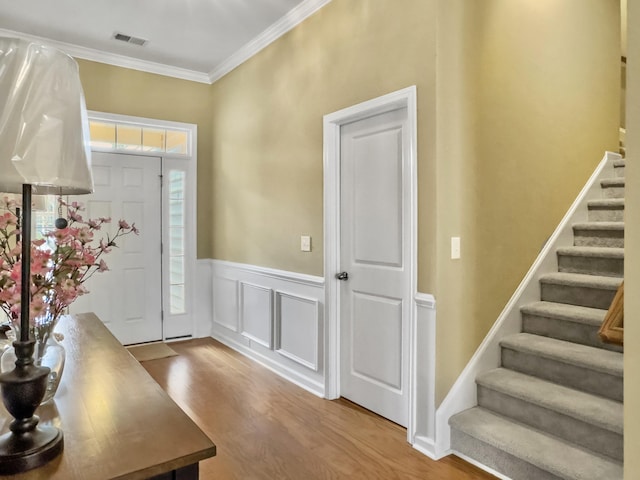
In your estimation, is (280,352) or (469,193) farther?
(280,352)

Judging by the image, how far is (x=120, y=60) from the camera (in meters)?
4.32

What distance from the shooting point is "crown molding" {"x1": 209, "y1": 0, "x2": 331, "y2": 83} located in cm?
325

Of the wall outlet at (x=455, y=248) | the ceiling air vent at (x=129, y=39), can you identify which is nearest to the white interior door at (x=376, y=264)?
the wall outlet at (x=455, y=248)

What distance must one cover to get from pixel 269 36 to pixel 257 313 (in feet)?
8.16

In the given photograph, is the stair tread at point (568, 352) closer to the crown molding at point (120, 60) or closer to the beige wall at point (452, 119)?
the beige wall at point (452, 119)

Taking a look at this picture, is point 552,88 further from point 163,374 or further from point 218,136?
point 163,374

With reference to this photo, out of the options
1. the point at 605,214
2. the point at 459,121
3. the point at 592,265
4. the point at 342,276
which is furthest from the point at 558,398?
the point at 605,214

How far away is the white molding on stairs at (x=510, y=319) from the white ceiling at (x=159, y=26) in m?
2.46

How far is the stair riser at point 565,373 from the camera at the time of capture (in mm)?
2234

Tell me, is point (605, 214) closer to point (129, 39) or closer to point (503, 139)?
point (503, 139)

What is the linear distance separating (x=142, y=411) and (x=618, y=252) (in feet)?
9.64

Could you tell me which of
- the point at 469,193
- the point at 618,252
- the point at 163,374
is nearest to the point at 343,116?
the point at 469,193

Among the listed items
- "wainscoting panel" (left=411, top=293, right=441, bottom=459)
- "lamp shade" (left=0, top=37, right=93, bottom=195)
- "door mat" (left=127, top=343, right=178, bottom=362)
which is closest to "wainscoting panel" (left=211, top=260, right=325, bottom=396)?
"door mat" (left=127, top=343, right=178, bottom=362)

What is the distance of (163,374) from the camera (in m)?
3.67
